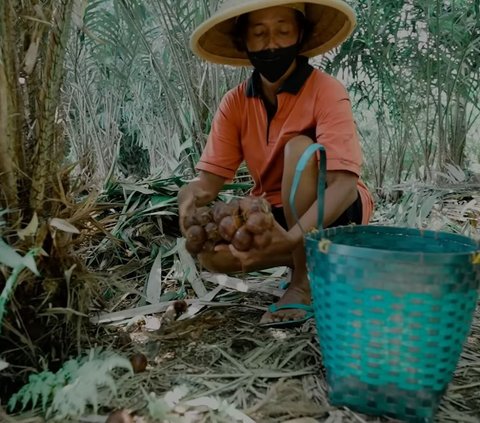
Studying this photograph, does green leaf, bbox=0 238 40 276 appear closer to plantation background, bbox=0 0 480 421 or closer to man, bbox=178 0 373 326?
plantation background, bbox=0 0 480 421

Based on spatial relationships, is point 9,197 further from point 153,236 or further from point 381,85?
point 381,85

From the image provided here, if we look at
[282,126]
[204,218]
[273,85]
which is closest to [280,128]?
[282,126]

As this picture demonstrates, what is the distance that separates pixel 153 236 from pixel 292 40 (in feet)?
3.88

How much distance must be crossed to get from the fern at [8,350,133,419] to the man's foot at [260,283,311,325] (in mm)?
648

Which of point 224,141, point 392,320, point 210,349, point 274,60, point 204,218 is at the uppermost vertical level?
point 274,60

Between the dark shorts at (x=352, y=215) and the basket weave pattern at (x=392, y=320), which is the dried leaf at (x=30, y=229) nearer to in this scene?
the basket weave pattern at (x=392, y=320)

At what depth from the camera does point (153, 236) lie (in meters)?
2.56

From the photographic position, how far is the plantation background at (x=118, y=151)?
1379 mm

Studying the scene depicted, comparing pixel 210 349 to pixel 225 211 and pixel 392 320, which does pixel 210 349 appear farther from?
pixel 392 320

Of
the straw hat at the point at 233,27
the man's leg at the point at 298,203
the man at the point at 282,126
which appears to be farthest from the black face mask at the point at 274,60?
the man's leg at the point at 298,203

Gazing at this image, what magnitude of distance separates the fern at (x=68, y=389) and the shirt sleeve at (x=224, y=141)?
1036 mm

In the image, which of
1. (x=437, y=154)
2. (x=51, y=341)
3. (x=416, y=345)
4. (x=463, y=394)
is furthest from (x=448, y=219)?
(x=51, y=341)

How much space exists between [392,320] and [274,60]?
1.13 metres

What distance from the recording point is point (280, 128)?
199 cm
